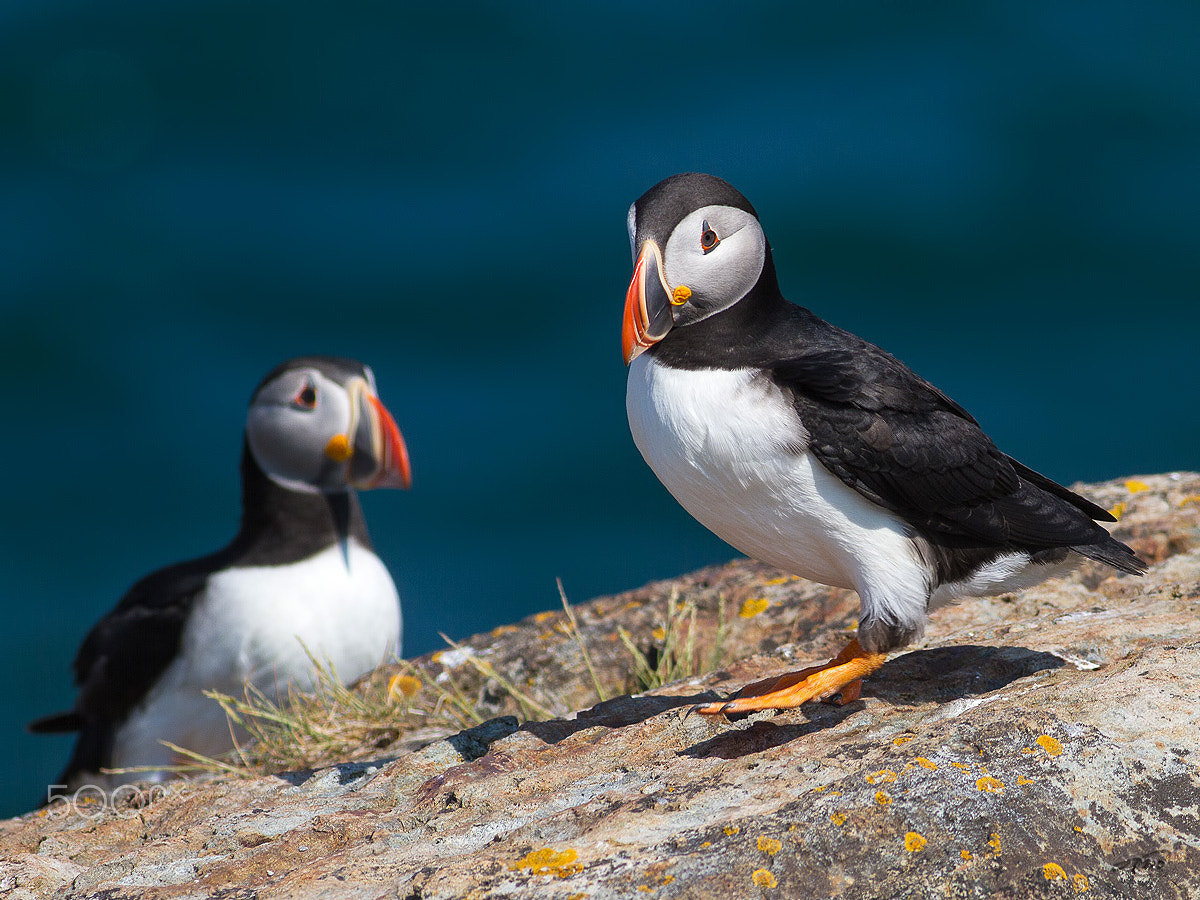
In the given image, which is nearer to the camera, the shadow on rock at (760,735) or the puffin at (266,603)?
the shadow on rock at (760,735)

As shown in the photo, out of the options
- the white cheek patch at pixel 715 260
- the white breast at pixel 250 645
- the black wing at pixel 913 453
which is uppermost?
the white cheek patch at pixel 715 260

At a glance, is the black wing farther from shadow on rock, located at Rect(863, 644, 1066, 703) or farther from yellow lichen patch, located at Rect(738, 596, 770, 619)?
yellow lichen patch, located at Rect(738, 596, 770, 619)

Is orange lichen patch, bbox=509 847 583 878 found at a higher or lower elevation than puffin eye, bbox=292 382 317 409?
lower

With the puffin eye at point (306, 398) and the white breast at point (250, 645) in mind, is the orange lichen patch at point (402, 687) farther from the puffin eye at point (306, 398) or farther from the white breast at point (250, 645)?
the puffin eye at point (306, 398)

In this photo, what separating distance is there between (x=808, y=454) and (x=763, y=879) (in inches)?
57.7

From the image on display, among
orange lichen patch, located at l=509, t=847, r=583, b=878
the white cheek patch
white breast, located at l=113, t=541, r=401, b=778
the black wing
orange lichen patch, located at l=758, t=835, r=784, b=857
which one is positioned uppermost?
the white cheek patch

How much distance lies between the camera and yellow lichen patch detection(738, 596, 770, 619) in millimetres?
5578

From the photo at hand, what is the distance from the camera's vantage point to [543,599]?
14.1 m

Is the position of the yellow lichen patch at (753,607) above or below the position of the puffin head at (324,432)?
below

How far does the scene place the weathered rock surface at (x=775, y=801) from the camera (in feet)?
9.07

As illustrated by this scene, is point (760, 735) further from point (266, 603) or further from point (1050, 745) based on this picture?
point (266, 603)

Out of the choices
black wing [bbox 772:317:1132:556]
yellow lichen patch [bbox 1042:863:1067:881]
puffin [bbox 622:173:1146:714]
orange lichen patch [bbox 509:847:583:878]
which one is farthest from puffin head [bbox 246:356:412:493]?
yellow lichen patch [bbox 1042:863:1067:881]

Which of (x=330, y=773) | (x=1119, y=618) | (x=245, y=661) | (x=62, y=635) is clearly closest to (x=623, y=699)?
(x=330, y=773)

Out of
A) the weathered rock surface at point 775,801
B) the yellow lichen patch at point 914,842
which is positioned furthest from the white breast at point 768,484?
the yellow lichen patch at point 914,842
